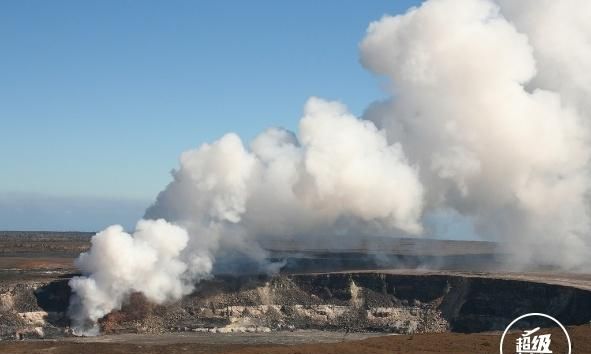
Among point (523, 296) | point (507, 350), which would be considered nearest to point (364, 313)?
point (523, 296)

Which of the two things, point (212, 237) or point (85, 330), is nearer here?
point (85, 330)

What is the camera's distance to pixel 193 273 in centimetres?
9488

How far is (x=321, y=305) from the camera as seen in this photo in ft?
300

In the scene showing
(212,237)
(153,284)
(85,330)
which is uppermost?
(212,237)

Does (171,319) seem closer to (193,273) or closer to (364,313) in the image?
(193,273)

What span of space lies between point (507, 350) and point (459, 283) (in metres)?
41.3

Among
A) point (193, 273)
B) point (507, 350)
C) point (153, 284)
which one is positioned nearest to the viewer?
point (507, 350)

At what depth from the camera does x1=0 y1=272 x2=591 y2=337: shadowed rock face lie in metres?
82.9
